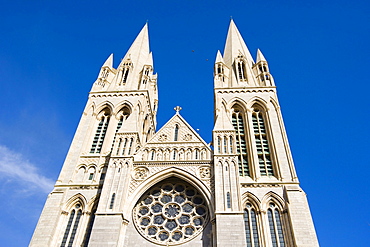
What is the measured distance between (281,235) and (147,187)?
7.54 meters

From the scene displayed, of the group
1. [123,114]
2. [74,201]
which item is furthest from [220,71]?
[74,201]

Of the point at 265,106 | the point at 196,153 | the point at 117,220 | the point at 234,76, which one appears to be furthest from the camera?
the point at 234,76

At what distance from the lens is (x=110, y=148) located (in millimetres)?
22891

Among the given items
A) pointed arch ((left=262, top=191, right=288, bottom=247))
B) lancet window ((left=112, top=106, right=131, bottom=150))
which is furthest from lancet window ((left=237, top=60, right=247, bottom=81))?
pointed arch ((left=262, top=191, right=288, bottom=247))

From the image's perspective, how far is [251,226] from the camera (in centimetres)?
1772

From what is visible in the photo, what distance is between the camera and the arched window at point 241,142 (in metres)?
20.9

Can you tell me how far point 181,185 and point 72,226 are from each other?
6330 mm

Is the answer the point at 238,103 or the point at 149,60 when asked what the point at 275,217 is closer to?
the point at 238,103

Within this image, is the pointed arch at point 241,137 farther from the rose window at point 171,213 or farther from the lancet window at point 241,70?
the lancet window at point 241,70

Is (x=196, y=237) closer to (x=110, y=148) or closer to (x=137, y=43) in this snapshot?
(x=110, y=148)

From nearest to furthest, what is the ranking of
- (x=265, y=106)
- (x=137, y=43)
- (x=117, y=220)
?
(x=117, y=220) → (x=265, y=106) → (x=137, y=43)

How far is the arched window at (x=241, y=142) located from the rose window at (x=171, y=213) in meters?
3.54

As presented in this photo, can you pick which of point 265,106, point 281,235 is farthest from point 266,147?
point 281,235

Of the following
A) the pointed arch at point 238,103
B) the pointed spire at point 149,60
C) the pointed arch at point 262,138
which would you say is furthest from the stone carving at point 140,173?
the pointed spire at point 149,60
